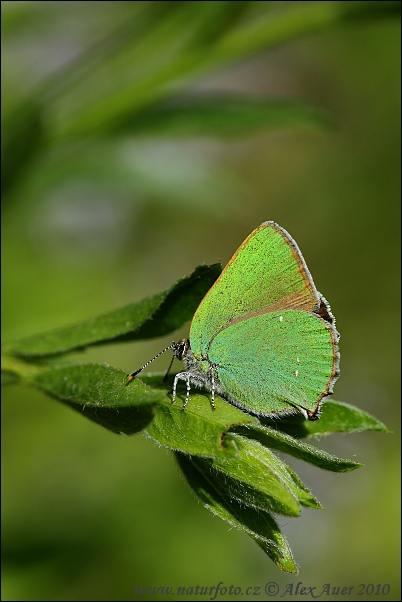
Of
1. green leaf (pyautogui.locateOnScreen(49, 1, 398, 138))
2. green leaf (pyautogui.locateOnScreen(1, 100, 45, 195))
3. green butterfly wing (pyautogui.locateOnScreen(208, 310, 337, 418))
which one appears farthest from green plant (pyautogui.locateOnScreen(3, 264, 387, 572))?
green leaf (pyautogui.locateOnScreen(49, 1, 398, 138))

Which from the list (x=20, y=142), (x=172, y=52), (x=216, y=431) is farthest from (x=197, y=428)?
(x=172, y=52)

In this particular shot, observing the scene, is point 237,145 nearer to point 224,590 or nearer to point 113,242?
point 113,242

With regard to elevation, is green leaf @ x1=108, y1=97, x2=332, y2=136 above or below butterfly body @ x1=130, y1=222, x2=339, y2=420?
above

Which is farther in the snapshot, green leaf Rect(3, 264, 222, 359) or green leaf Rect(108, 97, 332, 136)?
green leaf Rect(108, 97, 332, 136)

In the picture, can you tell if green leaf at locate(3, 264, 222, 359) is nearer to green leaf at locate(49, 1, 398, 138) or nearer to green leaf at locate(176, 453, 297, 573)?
green leaf at locate(176, 453, 297, 573)

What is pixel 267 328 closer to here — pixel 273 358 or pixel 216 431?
pixel 273 358

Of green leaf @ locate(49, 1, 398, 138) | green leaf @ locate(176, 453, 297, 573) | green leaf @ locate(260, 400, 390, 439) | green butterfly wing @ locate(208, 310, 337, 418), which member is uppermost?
green leaf @ locate(49, 1, 398, 138)

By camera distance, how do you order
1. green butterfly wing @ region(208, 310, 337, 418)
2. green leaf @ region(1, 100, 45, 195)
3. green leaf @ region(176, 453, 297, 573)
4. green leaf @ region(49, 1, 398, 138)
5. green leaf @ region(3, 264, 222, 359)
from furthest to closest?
green leaf @ region(49, 1, 398, 138), green leaf @ region(1, 100, 45, 195), green butterfly wing @ region(208, 310, 337, 418), green leaf @ region(3, 264, 222, 359), green leaf @ region(176, 453, 297, 573)

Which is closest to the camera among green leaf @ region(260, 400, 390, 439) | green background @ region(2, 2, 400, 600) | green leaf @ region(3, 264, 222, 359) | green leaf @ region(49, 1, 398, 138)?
green leaf @ region(260, 400, 390, 439)
